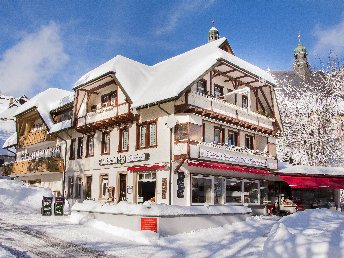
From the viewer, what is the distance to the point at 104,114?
26.4 meters

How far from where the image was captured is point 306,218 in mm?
14773

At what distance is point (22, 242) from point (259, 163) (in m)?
17.4

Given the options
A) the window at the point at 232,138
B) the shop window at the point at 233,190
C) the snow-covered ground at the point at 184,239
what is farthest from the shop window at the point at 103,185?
the window at the point at 232,138

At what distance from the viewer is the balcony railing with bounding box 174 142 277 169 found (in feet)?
69.5

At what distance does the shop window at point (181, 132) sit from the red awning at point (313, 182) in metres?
9.13

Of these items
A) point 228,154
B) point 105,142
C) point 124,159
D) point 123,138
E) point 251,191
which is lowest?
point 251,191

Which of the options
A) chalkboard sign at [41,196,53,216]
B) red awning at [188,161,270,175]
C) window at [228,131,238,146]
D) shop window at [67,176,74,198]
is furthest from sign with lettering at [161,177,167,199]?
shop window at [67,176,74,198]

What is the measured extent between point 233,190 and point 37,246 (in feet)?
51.3

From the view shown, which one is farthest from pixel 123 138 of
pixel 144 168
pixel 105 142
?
pixel 144 168

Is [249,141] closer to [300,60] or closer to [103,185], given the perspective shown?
[103,185]

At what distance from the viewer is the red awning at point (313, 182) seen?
26.1m

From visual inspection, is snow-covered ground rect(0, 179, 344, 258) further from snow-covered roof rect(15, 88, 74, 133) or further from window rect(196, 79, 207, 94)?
snow-covered roof rect(15, 88, 74, 133)

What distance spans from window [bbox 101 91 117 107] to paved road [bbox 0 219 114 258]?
1338 cm

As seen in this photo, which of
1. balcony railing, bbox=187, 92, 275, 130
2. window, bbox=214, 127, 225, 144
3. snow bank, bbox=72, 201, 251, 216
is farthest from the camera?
window, bbox=214, 127, 225, 144
